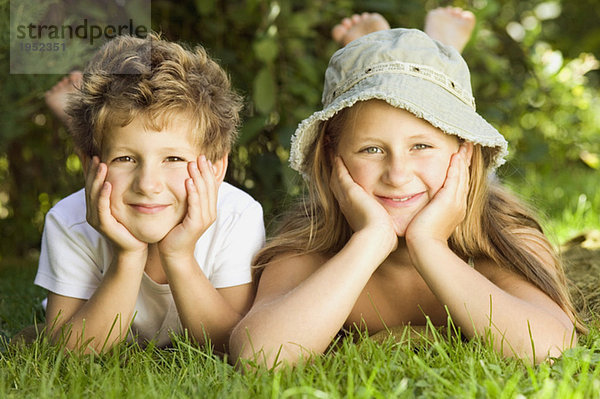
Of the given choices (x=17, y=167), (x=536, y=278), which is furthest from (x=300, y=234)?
(x=17, y=167)

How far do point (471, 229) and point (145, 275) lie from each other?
1135 mm

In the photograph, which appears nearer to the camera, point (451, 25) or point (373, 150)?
point (373, 150)

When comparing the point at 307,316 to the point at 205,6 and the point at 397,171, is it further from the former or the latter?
the point at 205,6

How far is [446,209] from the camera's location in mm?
2139

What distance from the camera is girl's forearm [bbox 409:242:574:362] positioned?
1.86 metres

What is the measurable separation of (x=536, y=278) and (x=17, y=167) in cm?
381

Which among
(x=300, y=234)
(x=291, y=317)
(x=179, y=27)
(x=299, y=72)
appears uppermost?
(x=179, y=27)

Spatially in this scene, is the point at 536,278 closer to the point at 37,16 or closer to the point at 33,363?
the point at 33,363

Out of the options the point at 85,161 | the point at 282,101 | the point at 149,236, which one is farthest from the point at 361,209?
the point at 282,101

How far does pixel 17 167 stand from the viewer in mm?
4766

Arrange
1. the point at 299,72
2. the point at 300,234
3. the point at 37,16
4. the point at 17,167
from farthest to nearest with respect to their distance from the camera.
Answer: the point at 17,167 → the point at 299,72 → the point at 37,16 → the point at 300,234

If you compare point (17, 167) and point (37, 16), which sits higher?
point (37, 16)

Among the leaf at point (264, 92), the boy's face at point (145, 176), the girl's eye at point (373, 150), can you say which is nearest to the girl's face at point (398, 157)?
the girl's eye at point (373, 150)

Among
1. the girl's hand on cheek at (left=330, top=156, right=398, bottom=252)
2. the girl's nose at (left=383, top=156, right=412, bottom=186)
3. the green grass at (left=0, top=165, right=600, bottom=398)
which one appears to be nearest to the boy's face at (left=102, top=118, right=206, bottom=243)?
the green grass at (left=0, top=165, right=600, bottom=398)
